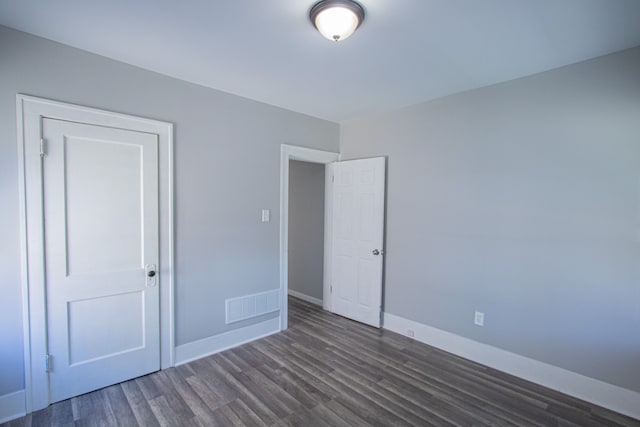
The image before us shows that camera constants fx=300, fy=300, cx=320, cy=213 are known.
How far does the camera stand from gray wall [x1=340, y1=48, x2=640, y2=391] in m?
2.22

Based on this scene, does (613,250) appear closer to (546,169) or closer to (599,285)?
(599,285)

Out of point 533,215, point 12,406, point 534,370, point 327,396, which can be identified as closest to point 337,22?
point 533,215

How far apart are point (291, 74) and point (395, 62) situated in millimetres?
876

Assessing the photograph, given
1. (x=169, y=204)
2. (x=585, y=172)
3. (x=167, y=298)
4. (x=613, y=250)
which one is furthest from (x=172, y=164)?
(x=613, y=250)

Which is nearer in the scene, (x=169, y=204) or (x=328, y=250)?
(x=169, y=204)

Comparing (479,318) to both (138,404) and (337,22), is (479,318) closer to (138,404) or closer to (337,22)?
(337,22)

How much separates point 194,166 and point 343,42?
172cm

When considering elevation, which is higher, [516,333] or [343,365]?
[516,333]

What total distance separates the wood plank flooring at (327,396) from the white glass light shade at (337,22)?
8.30ft

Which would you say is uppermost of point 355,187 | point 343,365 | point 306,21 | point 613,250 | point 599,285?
point 306,21

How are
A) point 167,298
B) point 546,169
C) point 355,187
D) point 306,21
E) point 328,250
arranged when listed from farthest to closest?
point 328,250 → point 355,187 → point 167,298 → point 546,169 → point 306,21

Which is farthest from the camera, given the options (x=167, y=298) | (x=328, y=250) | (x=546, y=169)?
(x=328, y=250)

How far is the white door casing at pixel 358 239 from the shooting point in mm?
3662

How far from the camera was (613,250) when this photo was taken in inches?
88.4
